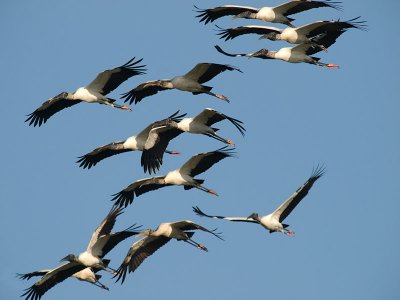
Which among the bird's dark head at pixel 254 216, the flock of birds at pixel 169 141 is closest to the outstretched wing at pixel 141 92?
the flock of birds at pixel 169 141

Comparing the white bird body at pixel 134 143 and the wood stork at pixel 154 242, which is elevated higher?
the white bird body at pixel 134 143

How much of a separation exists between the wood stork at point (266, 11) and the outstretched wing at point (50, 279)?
7.16 m

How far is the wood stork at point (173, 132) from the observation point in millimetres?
31000

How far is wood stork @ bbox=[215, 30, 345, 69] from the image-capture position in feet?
104

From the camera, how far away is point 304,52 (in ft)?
105

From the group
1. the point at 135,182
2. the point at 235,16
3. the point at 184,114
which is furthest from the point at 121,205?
the point at 235,16

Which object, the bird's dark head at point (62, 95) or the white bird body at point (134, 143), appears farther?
the bird's dark head at point (62, 95)

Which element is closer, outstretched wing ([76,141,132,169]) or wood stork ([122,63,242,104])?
wood stork ([122,63,242,104])

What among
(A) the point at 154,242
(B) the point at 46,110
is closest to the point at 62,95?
(B) the point at 46,110

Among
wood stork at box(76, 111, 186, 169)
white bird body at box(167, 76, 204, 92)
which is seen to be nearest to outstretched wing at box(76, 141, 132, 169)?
wood stork at box(76, 111, 186, 169)

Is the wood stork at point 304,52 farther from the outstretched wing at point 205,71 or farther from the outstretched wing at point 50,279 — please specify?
the outstretched wing at point 50,279

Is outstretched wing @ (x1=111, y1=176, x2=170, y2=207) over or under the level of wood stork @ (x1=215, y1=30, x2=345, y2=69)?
under

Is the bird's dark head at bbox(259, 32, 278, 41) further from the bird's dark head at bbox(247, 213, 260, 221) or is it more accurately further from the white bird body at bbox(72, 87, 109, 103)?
the bird's dark head at bbox(247, 213, 260, 221)

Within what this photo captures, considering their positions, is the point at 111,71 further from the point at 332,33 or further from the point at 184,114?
the point at 332,33
